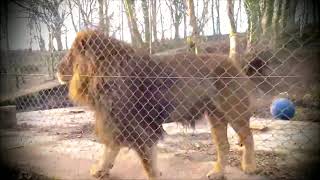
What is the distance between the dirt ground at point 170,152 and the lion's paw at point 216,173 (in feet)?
0.27

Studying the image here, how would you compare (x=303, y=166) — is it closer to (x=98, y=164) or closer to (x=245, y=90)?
(x=245, y=90)

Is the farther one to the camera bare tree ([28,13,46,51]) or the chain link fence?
bare tree ([28,13,46,51])

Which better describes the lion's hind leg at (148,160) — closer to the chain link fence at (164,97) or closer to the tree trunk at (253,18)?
the chain link fence at (164,97)

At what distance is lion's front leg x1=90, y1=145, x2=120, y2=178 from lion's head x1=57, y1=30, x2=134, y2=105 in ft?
1.95

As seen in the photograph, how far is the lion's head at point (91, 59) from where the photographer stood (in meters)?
3.86

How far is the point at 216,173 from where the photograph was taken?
388 cm

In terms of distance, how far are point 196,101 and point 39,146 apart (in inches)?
97.3

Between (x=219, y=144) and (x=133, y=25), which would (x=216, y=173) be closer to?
(x=219, y=144)

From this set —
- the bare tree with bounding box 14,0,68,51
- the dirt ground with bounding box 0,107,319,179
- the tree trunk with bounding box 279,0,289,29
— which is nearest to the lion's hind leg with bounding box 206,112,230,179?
the dirt ground with bounding box 0,107,319,179

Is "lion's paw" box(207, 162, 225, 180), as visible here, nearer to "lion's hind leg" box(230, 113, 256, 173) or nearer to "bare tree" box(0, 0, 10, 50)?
"lion's hind leg" box(230, 113, 256, 173)

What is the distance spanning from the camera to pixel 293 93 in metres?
7.77

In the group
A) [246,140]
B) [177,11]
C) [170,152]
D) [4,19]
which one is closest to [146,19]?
[177,11]

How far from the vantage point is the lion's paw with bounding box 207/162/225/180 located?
12.7ft

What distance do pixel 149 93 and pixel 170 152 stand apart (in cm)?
118
